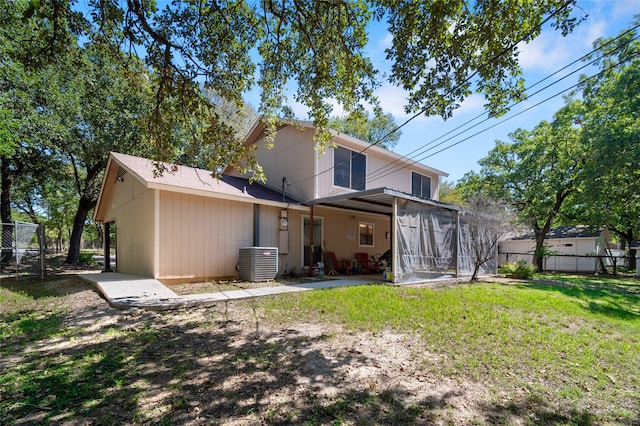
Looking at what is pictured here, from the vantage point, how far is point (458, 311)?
18.3 feet

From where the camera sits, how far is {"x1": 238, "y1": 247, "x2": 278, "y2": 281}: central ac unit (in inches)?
334

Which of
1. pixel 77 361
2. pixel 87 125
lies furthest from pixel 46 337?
pixel 87 125

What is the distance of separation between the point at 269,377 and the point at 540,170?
19.8 metres

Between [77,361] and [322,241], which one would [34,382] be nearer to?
[77,361]

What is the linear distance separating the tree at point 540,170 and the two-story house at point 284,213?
25.5ft

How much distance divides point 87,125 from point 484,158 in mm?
22769

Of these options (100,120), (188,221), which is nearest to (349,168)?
(188,221)

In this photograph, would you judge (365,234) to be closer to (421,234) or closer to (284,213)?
(421,234)

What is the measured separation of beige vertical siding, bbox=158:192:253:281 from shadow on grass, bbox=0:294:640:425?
4347 millimetres

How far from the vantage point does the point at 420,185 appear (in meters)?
15.3

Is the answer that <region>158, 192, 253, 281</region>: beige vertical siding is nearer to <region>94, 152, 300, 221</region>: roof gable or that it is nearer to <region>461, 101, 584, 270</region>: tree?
<region>94, 152, 300, 221</region>: roof gable

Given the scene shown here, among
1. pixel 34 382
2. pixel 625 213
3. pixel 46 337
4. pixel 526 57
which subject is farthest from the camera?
pixel 625 213

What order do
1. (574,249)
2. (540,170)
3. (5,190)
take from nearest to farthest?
(5,190) → (540,170) → (574,249)

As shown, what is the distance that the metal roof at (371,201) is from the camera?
8.41 m
